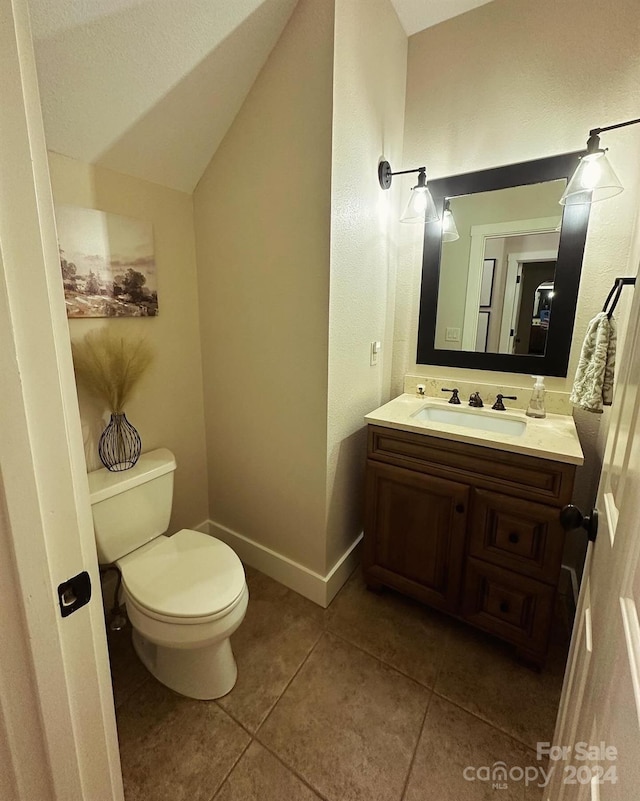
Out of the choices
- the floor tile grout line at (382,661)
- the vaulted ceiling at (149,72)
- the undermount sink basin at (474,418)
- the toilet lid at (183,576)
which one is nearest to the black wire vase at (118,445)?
the toilet lid at (183,576)

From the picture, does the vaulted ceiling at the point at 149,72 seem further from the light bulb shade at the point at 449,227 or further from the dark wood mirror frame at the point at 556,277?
the light bulb shade at the point at 449,227

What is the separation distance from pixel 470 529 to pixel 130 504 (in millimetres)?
1359

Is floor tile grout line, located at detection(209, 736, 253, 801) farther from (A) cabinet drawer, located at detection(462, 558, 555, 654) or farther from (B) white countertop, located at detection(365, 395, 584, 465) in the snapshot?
(B) white countertop, located at detection(365, 395, 584, 465)

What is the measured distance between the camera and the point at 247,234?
1670 millimetres

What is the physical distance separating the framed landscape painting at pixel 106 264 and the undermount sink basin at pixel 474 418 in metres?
1.36

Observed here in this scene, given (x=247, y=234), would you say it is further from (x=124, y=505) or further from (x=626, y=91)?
(x=626, y=91)

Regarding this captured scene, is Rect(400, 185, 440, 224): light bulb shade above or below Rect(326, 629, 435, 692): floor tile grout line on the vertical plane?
above

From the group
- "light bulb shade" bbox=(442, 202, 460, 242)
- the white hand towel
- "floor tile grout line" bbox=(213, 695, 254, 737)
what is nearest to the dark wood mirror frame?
"light bulb shade" bbox=(442, 202, 460, 242)

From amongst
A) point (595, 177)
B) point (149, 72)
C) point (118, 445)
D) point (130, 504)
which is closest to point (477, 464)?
point (595, 177)

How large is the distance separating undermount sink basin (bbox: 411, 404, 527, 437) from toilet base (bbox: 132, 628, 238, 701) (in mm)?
1252

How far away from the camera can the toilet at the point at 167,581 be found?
123 centimetres

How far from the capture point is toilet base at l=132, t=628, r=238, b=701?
4.45 ft

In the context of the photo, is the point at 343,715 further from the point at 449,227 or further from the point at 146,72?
the point at 146,72

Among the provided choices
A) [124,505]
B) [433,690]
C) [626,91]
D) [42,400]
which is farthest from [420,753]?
[626,91]
